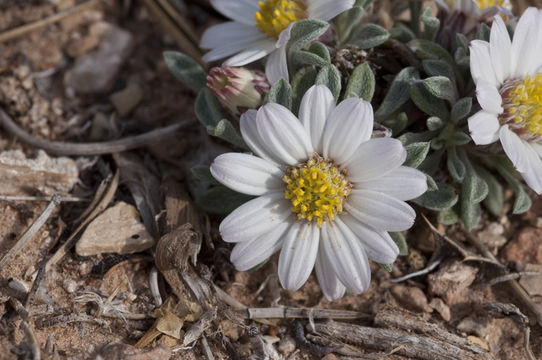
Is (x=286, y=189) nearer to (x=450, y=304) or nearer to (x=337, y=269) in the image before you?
(x=337, y=269)

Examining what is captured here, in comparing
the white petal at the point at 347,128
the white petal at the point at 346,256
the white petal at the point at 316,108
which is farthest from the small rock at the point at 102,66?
the white petal at the point at 346,256

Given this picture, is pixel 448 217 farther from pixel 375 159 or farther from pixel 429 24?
pixel 429 24

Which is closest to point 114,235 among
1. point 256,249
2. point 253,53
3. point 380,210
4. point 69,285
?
point 69,285

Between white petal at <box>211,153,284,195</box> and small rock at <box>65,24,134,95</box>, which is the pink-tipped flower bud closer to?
white petal at <box>211,153,284,195</box>

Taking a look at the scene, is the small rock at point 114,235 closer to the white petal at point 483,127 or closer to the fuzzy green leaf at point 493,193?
the white petal at point 483,127

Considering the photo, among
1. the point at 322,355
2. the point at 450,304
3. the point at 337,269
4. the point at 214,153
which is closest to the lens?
the point at 337,269

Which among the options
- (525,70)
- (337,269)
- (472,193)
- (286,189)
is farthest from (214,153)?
(525,70)
